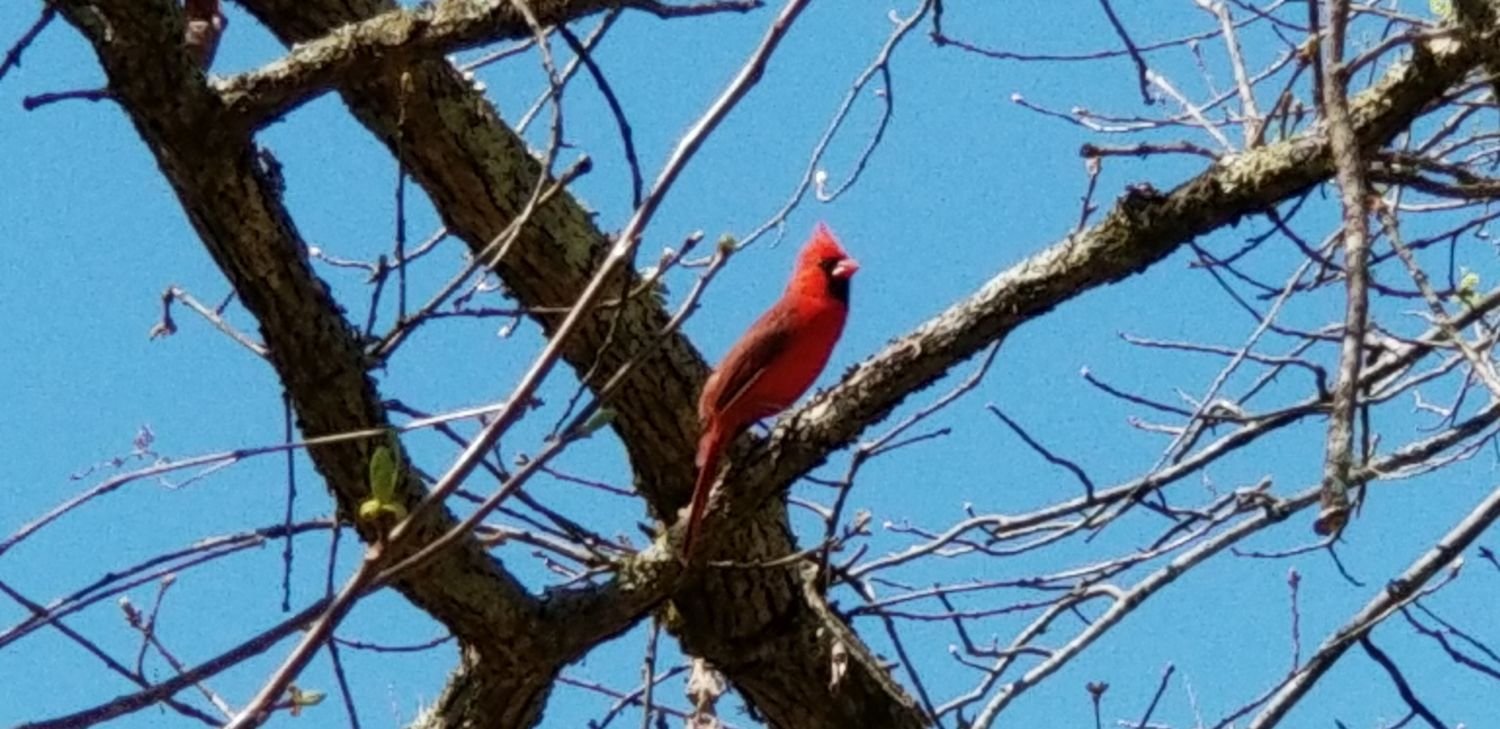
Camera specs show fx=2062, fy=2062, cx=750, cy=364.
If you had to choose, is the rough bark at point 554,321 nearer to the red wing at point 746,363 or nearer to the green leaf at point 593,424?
the red wing at point 746,363

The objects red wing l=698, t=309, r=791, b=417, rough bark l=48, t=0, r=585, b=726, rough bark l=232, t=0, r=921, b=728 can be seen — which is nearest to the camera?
rough bark l=48, t=0, r=585, b=726

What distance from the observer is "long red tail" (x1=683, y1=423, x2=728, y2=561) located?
3.23 meters

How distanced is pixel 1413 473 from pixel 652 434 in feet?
4.08

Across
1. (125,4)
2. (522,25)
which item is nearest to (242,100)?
(125,4)

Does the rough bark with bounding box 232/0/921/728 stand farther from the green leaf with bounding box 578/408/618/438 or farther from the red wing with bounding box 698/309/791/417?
the green leaf with bounding box 578/408/618/438

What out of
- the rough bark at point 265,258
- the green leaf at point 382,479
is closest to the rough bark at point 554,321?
the rough bark at point 265,258

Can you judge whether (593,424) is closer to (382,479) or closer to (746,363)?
(382,479)

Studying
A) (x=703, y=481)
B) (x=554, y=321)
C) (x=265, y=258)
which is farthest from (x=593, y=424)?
(x=554, y=321)

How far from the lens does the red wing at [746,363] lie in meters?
3.34

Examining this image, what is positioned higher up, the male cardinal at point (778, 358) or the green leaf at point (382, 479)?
the male cardinal at point (778, 358)

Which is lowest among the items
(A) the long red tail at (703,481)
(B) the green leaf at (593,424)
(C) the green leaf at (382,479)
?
(B) the green leaf at (593,424)

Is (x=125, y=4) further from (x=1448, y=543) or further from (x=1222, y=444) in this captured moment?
(x=1448, y=543)

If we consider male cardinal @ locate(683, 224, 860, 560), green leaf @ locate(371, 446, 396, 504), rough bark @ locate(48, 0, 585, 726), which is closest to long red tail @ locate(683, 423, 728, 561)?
male cardinal @ locate(683, 224, 860, 560)

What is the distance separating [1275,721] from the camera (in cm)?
231
